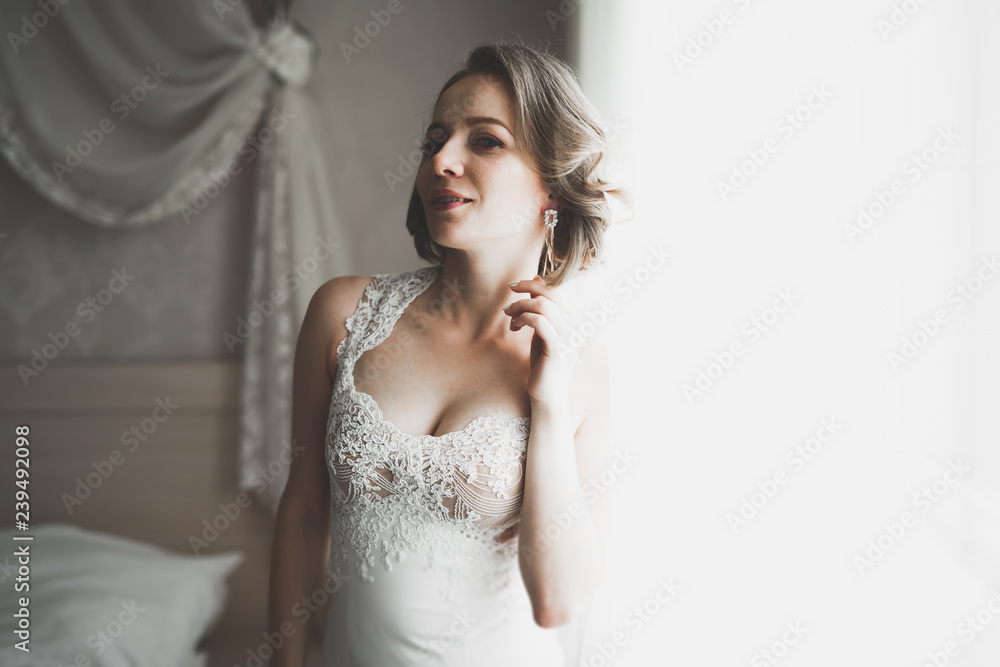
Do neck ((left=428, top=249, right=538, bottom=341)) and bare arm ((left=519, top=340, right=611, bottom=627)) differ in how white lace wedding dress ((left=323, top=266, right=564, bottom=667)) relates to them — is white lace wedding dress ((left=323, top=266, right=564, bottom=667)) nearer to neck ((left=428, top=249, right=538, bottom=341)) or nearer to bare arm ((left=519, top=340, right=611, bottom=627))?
bare arm ((left=519, top=340, right=611, bottom=627))

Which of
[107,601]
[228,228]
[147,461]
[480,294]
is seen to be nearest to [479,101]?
[480,294]

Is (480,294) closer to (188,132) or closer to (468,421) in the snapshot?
(468,421)

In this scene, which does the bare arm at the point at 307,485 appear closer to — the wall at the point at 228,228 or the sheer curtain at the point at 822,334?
the sheer curtain at the point at 822,334

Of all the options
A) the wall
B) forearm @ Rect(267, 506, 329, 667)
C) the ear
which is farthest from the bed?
the ear

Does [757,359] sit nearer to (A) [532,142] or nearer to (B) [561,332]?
(B) [561,332]

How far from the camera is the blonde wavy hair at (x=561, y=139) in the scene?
1016mm

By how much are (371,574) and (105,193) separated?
2179 mm

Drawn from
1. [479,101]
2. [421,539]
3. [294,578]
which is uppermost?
[479,101]

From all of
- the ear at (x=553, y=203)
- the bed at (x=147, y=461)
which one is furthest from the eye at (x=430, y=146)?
the bed at (x=147, y=461)

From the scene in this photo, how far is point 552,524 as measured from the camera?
952 mm

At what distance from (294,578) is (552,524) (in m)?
0.49

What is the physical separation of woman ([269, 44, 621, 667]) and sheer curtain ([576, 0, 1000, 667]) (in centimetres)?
17

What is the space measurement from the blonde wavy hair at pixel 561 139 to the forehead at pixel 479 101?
0.5 inches

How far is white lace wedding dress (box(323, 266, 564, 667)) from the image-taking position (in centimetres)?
97
